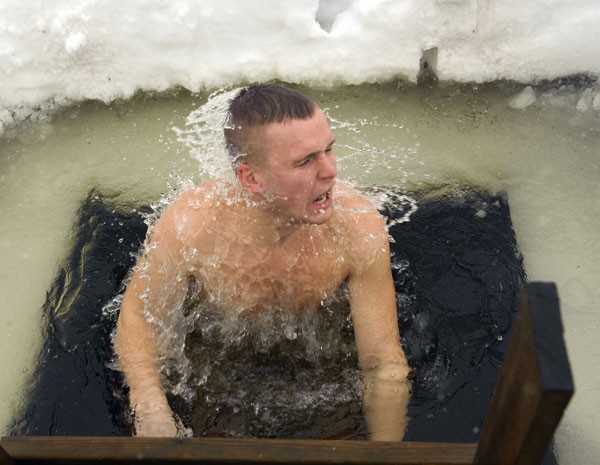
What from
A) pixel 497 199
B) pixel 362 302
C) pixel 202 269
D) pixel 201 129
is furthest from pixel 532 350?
pixel 201 129

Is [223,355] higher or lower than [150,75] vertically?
lower

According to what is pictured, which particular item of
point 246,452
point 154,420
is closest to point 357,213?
point 154,420

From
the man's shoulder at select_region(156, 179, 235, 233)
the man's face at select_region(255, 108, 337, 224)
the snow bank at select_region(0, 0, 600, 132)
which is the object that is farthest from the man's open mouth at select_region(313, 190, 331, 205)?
the snow bank at select_region(0, 0, 600, 132)

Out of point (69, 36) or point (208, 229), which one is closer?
point (208, 229)

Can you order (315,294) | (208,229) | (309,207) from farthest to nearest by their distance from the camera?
1. (315,294)
2. (208,229)
3. (309,207)

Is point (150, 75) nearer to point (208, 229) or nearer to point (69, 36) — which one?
point (69, 36)

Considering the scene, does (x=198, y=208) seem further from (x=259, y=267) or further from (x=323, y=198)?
(x=323, y=198)

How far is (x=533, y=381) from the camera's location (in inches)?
49.7

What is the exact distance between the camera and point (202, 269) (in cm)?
280

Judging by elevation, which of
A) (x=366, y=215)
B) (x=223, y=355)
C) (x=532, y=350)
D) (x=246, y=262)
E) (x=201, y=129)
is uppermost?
(x=201, y=129)

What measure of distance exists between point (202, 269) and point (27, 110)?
1.89 metres

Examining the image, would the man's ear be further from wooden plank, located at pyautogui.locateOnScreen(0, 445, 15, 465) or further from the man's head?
wooden plank, located at pyautogui.locateOnScreen(0, 445, 15, 465)

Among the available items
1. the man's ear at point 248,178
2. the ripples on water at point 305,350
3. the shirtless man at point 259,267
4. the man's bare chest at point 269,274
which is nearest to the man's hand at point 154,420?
the shirtless man at point 259,267

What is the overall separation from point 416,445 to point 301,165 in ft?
3.29
